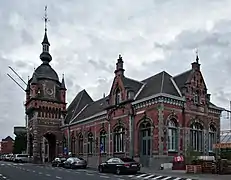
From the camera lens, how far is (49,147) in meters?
72.6

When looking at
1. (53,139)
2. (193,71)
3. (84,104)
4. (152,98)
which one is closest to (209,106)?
(193,71)

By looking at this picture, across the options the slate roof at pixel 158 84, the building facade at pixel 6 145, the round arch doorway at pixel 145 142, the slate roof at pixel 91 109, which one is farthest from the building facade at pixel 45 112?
the building facade at pixel 6 145

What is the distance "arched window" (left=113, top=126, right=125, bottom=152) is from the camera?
4738 cm

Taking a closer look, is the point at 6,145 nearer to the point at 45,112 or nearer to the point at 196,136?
the point at 45,112

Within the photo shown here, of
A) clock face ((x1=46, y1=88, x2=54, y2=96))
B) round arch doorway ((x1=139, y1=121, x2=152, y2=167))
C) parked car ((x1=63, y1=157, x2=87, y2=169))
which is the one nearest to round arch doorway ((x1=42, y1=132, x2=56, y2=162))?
clock face ((x1=46, y1=88, x2=54, y2=96))

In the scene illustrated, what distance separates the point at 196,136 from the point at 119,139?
368 inches

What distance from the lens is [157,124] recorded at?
41.1 m

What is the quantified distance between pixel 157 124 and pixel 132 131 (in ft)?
14.9

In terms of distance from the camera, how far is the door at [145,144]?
4266 cm

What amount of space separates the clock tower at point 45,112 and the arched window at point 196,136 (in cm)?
3071

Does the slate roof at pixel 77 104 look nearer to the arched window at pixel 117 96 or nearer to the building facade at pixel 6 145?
the arched window at pixel 117 96

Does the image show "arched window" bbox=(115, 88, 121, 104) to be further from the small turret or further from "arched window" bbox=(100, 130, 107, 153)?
"arched window" bbox=(100, 130, 107, 153)

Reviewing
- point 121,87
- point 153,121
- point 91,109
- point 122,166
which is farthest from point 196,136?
point 91,109

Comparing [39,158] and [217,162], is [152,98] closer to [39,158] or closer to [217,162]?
[217,162]
